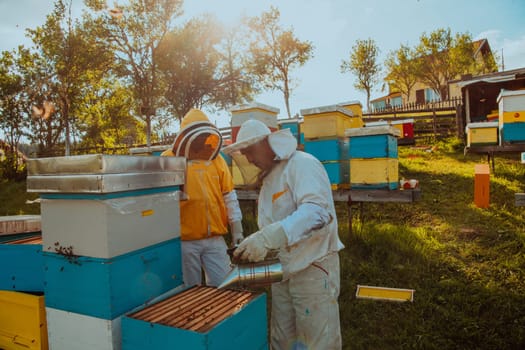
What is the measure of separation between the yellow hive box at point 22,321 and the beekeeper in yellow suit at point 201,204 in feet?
3.53

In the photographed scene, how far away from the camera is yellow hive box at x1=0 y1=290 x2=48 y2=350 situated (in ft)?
5.95

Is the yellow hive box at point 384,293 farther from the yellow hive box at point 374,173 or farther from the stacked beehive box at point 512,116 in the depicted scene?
the stacked beehive box at point 512,116

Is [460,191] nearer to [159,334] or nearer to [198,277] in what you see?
[198,277]

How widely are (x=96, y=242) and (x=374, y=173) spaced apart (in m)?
3.62

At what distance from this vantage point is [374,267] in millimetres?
4328

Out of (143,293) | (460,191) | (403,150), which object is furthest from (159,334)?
(403,150)

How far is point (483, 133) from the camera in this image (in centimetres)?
864

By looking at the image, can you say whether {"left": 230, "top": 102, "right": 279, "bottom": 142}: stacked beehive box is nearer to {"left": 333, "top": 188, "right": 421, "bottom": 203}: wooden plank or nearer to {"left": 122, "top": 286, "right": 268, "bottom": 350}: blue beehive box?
{"left": 333, "top": 188, "right": 421, "bottom": 203}: wooden plank

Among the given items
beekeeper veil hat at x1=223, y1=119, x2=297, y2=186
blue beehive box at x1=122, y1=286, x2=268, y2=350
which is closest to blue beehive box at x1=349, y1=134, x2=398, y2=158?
beekeeper veil hat at x1=223, y1=119, x2=297, y2=186

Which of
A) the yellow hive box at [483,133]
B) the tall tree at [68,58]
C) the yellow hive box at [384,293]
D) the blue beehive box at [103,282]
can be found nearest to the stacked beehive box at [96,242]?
the blue beehive box at [103,282]

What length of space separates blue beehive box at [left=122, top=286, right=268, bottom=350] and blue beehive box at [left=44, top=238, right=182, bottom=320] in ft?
0.27

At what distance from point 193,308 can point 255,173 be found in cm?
105

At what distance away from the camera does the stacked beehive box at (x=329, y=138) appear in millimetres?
4523

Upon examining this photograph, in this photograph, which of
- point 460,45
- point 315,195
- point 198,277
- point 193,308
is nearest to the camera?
point 193,308
